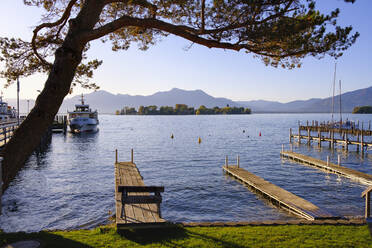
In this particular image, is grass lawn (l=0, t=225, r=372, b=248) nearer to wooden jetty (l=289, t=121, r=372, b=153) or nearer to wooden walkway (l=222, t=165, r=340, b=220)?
wooden walkway (l=222, t=165, r=340, b=220)

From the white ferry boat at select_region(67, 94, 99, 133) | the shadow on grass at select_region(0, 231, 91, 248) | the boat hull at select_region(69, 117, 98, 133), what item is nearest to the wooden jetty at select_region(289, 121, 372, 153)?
the shadow on grass at select_region(0, 231, 91, 248)

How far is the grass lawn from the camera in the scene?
7.20 metres

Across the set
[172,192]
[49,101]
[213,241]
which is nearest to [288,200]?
[172,192]

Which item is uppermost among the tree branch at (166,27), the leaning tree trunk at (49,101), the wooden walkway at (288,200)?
the tree branch at (166,27)

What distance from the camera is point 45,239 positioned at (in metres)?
7.35

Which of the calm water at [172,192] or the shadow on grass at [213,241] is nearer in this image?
the shadow on grass at [213,241]

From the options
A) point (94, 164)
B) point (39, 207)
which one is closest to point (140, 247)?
point (39, 207)

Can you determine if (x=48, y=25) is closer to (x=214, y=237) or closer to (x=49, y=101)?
(x=49, y=101)

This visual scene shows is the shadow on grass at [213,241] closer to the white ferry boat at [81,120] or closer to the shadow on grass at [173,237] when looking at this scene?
the shadow on grass at [173,237]

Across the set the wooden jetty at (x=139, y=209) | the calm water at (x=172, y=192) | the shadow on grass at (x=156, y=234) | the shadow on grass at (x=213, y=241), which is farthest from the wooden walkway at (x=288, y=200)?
the shadow on grass at (x=156, y=234)

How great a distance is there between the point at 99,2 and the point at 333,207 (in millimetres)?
14843

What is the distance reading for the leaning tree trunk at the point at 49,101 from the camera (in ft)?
21.0

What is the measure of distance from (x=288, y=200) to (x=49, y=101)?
1233 cm

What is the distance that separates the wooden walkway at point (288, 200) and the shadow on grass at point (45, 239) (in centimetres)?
937
